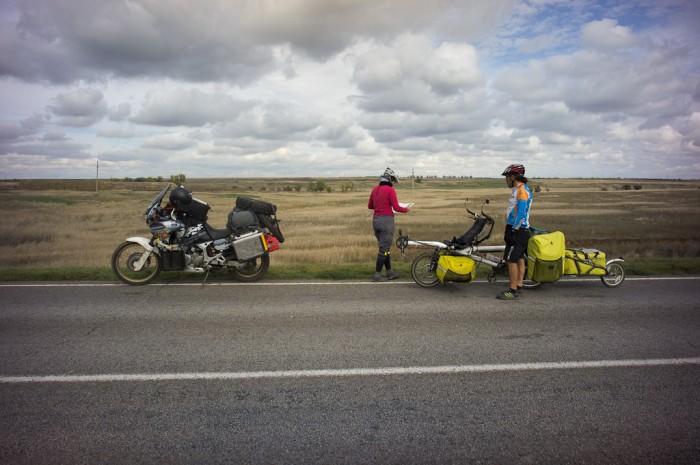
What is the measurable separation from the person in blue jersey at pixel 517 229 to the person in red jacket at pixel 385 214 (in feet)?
6.84

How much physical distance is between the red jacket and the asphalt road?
2.39 m

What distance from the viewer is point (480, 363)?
4547 mm

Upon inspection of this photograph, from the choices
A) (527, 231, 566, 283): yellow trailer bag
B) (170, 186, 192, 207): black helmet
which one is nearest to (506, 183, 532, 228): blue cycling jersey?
(527, 231, 566, 283): yellow trailer bag

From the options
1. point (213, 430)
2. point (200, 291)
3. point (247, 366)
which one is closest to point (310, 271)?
point (200, 291)

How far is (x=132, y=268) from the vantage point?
8.17m

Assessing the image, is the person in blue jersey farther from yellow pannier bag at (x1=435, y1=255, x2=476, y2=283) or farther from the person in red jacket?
the person in red jacket

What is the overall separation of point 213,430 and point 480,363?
8.72 feet

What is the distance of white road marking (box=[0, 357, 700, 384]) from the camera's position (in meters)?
4.19

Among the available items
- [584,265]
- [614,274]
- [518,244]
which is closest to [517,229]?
[518,244]

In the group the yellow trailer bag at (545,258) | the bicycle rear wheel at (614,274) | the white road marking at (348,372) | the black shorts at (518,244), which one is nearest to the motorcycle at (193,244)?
the white road marking at (348,372)

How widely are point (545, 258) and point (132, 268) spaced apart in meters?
7.29

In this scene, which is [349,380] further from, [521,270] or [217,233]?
[217,233]

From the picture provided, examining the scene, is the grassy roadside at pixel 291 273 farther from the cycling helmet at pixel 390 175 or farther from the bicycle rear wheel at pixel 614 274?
the cycling helmet at pixel 390 175

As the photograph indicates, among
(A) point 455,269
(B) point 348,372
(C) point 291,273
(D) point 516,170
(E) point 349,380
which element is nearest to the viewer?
(E) point 349,380
